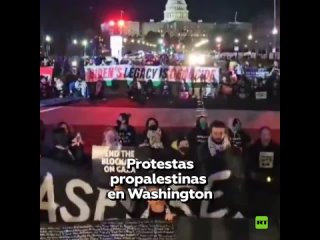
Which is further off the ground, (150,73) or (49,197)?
(150,73)

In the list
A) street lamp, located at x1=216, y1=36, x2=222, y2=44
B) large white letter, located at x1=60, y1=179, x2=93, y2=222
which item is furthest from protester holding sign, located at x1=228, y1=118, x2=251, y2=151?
large white letter, located at x1=60, y1=179, x2=93, y2=222

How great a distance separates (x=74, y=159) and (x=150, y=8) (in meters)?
0.53

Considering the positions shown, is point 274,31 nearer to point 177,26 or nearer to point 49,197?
point 177,26

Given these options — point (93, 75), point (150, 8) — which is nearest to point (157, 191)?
point (93, 75)

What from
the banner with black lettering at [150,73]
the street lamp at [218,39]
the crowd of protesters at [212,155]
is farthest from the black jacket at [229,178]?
the street lamp at [218,39]

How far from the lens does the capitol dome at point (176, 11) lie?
2.13m

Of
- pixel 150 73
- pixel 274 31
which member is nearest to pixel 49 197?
pixel 150 73

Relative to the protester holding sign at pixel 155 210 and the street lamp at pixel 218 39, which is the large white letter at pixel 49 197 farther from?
the street lamp at pixel 218 39

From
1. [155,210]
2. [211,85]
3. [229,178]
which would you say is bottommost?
[155,210]

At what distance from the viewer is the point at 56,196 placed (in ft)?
7.06

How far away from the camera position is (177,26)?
2154 mm

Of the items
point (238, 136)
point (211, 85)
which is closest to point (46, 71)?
point (211, 85)
